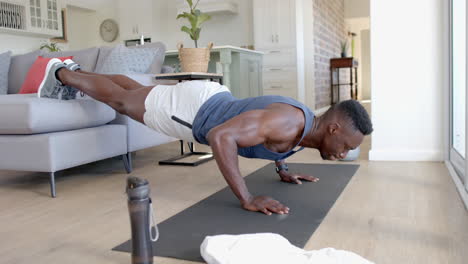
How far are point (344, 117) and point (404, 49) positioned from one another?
1.37 meters

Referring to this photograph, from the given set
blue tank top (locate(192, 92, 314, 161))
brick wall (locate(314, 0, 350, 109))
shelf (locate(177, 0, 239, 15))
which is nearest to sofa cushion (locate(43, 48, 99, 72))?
blue tank top (locate(192, 92, 314, 161))

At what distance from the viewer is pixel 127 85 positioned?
97.9 inches

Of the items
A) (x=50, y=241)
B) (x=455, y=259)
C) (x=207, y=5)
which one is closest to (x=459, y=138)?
(x=455, y=259)

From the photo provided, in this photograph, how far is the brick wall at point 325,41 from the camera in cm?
687

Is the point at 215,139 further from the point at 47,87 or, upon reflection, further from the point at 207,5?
the point at 207,5

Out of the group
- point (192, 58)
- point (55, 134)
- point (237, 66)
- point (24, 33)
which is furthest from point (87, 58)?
point (24, 33)

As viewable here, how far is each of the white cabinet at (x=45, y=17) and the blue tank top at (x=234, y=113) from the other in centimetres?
537

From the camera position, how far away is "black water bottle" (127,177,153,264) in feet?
3.72

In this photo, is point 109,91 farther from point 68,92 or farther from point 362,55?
point 362,55

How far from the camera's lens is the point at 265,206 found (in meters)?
1.70

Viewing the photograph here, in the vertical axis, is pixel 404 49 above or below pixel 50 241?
above

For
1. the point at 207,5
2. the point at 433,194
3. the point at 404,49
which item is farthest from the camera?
the point at 207,5

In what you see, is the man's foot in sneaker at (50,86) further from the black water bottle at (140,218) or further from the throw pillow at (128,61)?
the black water bottle at (140,218)

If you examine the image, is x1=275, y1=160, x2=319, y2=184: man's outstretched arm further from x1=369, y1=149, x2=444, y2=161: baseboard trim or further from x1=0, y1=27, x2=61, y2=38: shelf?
x1=0, y1=27, x2=61, y2=38: shelf
